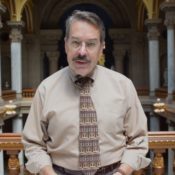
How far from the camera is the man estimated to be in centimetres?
246

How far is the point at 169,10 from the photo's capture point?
1886 cm

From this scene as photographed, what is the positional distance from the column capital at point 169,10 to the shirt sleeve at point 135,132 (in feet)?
54.4

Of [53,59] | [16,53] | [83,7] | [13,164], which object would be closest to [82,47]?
[13,164]

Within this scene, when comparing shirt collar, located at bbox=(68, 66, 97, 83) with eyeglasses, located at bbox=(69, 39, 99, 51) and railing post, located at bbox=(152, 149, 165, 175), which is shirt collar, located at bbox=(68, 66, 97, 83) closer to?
eyeglasses, located at bbox=(69, 39, 99, 51)

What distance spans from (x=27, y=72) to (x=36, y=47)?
1678 millimetres

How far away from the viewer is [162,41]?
2778cm

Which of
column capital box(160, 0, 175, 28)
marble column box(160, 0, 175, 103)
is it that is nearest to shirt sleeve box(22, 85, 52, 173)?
column capital box(160, 0, 175, 28)

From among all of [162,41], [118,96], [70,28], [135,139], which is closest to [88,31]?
[70,28]

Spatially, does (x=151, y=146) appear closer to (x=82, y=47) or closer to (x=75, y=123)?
(x=75, y=123)

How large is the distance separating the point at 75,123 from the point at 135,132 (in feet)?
1.16

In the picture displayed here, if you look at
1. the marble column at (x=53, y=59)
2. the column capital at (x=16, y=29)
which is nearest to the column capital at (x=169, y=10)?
the column capital at (x=16, y=29)

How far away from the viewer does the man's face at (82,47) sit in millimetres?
2434

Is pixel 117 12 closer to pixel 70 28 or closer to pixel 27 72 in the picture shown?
pixel 27 72

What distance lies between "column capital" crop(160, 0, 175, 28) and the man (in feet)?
54.5
